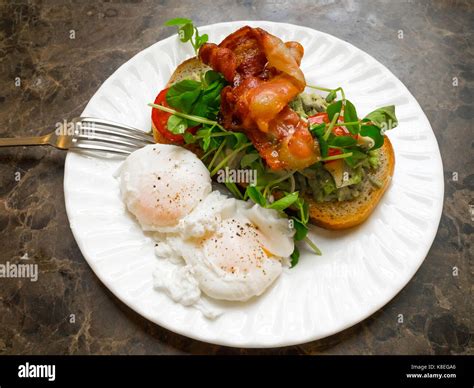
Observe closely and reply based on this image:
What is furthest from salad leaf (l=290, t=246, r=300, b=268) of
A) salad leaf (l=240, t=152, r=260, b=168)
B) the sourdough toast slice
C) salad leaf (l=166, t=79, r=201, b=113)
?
the sourdough toast slice

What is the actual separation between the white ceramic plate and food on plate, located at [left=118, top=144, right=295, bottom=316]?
0.30 ft

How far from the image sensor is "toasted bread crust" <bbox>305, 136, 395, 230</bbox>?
113 inches

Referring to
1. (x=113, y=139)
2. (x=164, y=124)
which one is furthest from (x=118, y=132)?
(x=164, y=124)

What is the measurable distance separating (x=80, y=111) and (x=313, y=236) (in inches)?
79.0

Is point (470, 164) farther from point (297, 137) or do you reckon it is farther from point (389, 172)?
point (297, 137)

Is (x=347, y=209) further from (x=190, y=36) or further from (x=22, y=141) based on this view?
(x=22, y=141)

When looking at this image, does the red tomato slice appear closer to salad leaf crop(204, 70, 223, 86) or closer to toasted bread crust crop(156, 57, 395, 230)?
salad leaf crop(204, 70, 223, 86)

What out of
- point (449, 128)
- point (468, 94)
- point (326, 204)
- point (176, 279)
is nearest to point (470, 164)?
point (449, 128)

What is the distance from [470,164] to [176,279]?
7.52 feet

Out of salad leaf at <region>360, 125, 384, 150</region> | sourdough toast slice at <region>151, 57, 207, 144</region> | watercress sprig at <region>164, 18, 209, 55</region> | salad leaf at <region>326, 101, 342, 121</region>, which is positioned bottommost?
salad leaf at <region>360, 125, 384, 150</region>

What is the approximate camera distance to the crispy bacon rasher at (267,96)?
272 centimetres

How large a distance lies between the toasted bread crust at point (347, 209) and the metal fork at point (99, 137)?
1174 mm

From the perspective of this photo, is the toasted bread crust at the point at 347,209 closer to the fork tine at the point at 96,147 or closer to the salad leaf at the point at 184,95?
the salad leaf at the point at 184,95

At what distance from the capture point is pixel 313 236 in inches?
116
